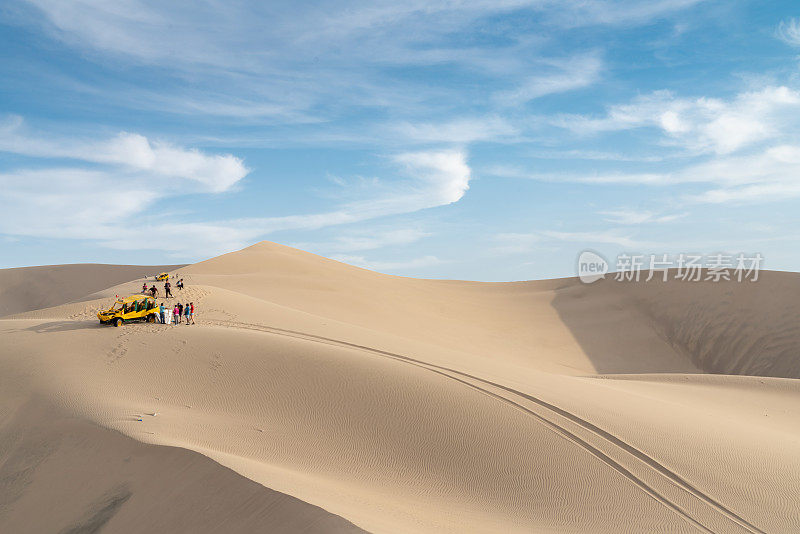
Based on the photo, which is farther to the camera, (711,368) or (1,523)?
(711,368)

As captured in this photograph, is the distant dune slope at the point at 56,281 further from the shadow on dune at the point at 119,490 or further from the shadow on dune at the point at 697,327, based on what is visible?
the shadow on dune at the point at 119,490

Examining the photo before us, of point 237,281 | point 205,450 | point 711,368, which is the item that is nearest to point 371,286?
point 237,281

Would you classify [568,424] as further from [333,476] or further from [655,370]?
[655,370]

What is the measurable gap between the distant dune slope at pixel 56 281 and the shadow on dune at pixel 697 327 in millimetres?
35706

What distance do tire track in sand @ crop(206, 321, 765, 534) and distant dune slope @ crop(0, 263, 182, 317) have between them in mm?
44817

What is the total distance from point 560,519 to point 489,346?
2163cm

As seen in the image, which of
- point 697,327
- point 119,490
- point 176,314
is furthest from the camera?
point 697,327

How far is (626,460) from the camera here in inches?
424

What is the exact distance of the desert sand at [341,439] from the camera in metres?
8.66

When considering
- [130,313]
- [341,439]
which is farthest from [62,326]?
[341,439]

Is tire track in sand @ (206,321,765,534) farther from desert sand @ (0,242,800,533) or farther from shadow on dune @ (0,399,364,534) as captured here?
shadow on dune @ (0,399,364,534)

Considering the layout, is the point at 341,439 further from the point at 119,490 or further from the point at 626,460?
the point at 626,460

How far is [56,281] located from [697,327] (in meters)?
51.7

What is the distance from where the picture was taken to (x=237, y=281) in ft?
104
